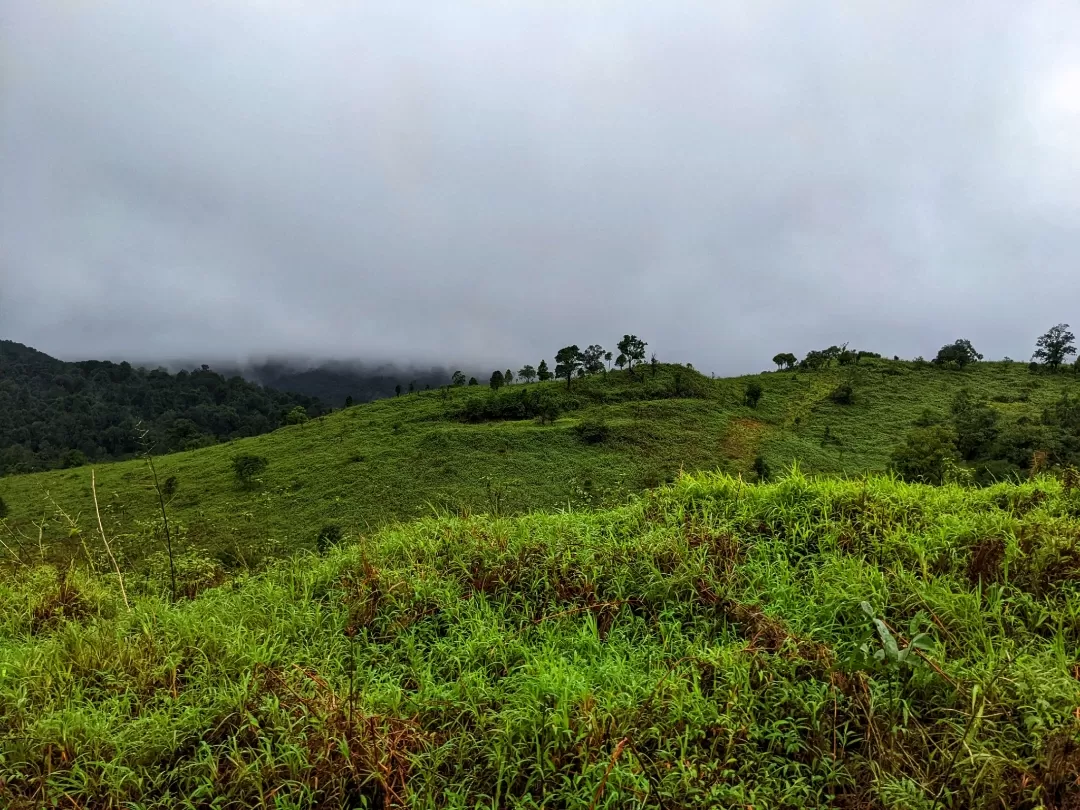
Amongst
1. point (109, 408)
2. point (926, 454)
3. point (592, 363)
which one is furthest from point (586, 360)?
point (109, 408)

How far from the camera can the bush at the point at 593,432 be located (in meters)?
36.7

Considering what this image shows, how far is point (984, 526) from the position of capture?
4.04m

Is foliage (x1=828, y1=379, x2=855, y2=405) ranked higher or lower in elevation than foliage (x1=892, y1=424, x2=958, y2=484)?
higher

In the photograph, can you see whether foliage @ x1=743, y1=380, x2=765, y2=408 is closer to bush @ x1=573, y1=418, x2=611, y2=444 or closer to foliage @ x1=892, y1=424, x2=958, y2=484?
bush @ x1=573, y1=418, x2=611, y2=444

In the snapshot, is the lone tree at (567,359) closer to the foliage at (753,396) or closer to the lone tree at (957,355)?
the foliage at (753,396)

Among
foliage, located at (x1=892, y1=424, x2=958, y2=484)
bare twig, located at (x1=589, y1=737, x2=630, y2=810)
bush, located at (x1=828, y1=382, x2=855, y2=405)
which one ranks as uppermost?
bush, located at (x1=828, y1=382, x2=855, y2=405)

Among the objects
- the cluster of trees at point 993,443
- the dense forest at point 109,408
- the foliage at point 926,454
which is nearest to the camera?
the foliage at point 926,454

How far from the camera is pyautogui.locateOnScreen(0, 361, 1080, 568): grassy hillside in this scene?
2906 centimetres

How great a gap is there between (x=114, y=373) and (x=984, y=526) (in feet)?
477

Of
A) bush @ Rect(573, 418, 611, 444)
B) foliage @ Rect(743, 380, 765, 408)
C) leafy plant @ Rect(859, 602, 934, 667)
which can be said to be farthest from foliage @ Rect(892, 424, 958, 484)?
leafy plant @ Rect(859, 602, 934, 667)

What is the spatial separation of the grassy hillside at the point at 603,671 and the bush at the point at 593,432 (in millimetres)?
31792

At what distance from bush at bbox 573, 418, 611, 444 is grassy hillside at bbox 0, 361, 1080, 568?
0.09 m

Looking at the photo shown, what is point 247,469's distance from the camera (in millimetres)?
35719

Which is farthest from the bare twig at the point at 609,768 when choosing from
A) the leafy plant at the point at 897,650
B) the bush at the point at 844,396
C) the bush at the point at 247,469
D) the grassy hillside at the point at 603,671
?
the bush at the point at 844,396
